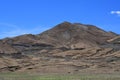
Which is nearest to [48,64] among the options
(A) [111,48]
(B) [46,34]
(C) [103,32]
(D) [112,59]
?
(D) [112,59]

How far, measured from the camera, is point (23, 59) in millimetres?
112188

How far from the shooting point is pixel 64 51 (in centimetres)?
12469

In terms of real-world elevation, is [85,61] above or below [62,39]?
below

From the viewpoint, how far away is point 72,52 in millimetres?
123250

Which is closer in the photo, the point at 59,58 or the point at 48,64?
the point at 48,64

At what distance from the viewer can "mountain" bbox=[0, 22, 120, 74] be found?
100012mm

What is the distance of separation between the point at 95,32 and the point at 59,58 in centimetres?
3273

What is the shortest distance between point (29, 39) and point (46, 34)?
9.44 m

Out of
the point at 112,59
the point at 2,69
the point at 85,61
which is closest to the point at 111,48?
the point at 112,59

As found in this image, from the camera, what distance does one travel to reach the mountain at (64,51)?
100 meters

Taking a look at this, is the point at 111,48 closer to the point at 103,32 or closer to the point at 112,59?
the point at 112,59

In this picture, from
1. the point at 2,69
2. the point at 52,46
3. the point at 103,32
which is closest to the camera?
the point at 2,69

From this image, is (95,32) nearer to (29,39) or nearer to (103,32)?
(103,32)

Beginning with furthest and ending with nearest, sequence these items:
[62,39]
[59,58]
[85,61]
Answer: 1. [62,39]
2. [59,58]
3. [85,61]
